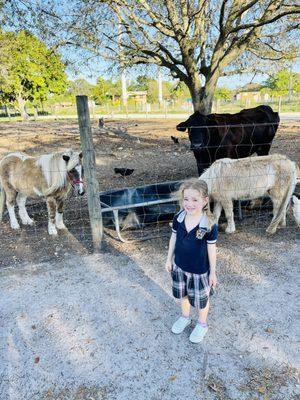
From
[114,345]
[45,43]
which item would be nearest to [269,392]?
[114,345]

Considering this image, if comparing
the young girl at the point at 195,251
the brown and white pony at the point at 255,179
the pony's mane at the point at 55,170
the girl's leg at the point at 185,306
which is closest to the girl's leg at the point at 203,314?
the young girl at the point at 195,251

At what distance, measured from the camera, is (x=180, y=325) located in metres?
2.91

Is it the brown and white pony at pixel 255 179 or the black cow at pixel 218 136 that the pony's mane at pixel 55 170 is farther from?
the black cow at pixel 218 136

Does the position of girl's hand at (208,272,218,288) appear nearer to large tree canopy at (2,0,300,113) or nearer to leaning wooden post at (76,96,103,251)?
leaning wooden post at (76,96,103,251)

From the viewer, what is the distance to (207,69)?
10.3 metres

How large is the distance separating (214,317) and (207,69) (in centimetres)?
908

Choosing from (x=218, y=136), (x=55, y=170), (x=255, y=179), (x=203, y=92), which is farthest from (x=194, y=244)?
(x=203, y=92)

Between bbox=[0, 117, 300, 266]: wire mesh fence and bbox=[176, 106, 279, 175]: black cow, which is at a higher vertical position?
bbox=[176, 106, 279, 175]: black cow

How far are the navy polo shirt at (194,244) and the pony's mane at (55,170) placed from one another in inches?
104

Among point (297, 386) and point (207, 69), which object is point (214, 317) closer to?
point (297, 386)

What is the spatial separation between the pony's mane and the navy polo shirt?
104 inches

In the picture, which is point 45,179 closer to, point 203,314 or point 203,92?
point 203,314

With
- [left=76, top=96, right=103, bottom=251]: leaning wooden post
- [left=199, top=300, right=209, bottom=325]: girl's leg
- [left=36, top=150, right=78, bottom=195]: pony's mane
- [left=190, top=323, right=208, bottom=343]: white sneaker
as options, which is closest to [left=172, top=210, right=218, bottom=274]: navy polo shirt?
[left=199, top=300, right=209, bottom=325]: girl's leg

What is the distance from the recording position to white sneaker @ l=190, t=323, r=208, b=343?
9.07ft
